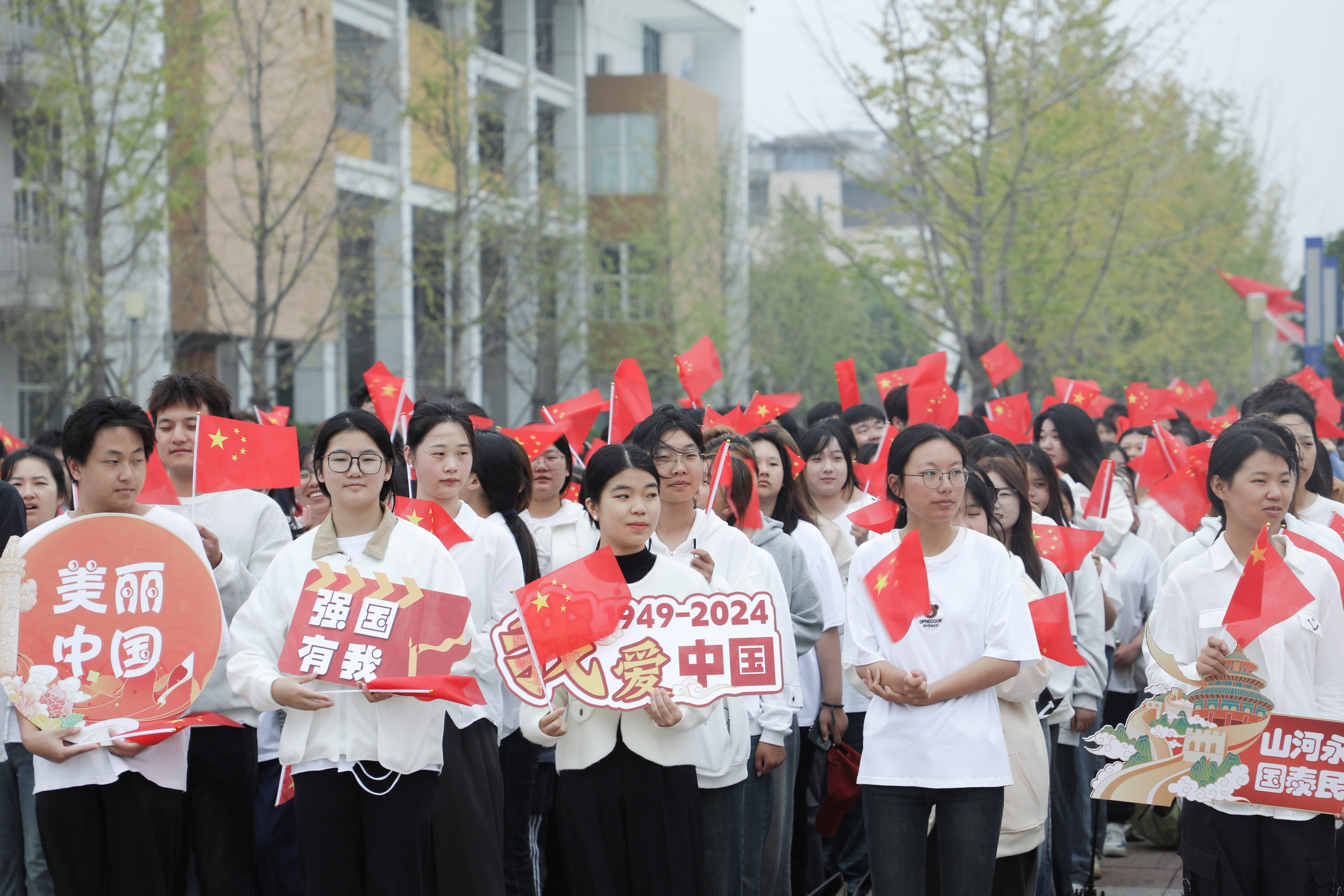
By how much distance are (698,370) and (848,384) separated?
1334mm

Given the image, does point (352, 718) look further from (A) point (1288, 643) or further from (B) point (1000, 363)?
(B) point (1000, 363)

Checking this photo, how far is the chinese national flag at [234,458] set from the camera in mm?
4582

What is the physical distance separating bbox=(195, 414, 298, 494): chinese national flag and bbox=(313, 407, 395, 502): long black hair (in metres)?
0.71

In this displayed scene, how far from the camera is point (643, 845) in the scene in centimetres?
371

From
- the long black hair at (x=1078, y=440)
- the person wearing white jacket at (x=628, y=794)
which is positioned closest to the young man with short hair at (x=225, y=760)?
the person wearing white jacket at (x=628, y=794)

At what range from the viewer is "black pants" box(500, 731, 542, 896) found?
5027 mm

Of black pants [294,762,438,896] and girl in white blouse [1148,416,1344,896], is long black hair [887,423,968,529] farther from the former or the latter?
black pants [294,762,438,896]

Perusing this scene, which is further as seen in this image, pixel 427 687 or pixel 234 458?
pixel 234 458

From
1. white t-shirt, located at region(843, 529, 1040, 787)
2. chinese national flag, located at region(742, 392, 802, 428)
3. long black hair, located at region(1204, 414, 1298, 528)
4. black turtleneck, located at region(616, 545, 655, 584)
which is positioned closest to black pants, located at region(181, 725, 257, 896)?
black turtleneck, located at region(616, 545, 655, 584)

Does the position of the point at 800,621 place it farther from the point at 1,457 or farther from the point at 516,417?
the point at 516,417

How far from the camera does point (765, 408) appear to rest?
7211 mm

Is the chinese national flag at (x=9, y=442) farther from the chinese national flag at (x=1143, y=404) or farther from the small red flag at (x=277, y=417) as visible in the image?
the chinese national flag at (x=1143, y=404)

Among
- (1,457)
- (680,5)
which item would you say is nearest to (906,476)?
(1,457)

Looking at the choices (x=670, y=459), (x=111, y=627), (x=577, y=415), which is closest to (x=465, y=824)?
(x=111, y=627)
